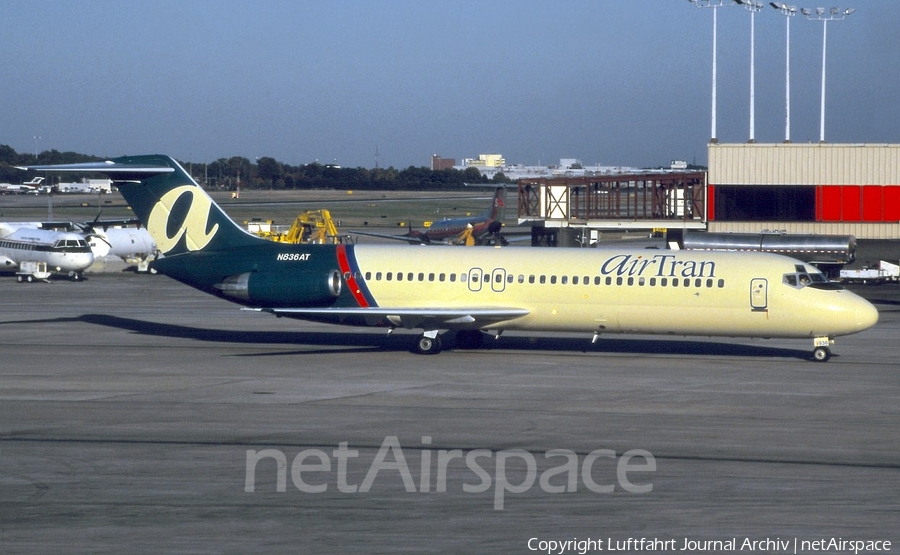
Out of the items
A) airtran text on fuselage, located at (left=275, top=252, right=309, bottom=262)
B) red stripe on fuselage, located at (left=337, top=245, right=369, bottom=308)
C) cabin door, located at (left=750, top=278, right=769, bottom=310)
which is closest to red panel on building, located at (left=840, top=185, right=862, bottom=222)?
cabin door, located at (left=750, top=278, right=769, bottom=310)

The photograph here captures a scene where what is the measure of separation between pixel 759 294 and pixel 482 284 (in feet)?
22.3

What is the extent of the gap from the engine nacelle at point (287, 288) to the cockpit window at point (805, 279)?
1128 centimetres

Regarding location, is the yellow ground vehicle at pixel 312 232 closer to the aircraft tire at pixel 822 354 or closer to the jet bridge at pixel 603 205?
the jet bridge at pixel 603 205

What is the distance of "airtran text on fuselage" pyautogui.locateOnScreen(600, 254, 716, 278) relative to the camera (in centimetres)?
2484

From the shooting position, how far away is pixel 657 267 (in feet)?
82.4

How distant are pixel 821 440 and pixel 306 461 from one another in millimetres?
7884

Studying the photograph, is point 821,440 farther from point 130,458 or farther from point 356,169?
point 356,169

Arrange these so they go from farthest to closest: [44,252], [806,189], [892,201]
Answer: [44,252], [806,189], [892,201]

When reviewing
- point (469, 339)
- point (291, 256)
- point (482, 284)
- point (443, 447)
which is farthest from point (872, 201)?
point (443, 447)

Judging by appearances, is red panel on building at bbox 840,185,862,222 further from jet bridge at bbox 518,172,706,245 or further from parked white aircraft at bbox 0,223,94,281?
parked white aircraft at bbox 0,223,94,281

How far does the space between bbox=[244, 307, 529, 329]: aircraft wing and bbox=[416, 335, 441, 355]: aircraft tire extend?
311 mm

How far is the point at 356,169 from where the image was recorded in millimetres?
161125

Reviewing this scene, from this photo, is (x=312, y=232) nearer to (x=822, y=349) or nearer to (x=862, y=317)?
(x=822, y=349)

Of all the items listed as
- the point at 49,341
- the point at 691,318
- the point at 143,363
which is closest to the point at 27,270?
the point at 49,341
